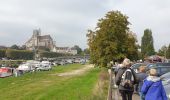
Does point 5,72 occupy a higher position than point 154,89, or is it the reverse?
point 5,72

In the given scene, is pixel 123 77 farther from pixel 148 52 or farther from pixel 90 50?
pixel 148 52

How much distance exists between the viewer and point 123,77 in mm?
16328

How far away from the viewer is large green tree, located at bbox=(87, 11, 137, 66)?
6769cm

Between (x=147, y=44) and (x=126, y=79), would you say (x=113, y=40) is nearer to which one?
(x=126, y=79)

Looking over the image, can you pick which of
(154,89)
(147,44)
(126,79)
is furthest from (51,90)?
(147,44)

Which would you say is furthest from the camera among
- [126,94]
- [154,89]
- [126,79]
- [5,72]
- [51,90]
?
[5,72]

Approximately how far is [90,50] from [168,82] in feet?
179

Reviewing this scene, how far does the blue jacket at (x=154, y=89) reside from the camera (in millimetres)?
13023

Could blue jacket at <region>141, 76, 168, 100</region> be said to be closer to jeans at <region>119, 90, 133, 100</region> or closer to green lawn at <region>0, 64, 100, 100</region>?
jeans at <region>119, 90, 133, 100</region>

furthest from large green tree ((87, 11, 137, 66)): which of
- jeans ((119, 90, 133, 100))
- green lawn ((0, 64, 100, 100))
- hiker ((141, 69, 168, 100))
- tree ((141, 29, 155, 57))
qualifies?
tree ((141, 29, 155, 57))

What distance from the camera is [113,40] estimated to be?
224 ft

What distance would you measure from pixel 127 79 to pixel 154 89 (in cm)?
324

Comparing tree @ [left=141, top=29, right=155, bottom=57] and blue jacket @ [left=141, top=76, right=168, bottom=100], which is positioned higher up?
tree @ [left=141, top=29, right=155, bottom=57]

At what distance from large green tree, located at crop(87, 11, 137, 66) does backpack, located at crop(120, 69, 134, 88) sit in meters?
50.4
